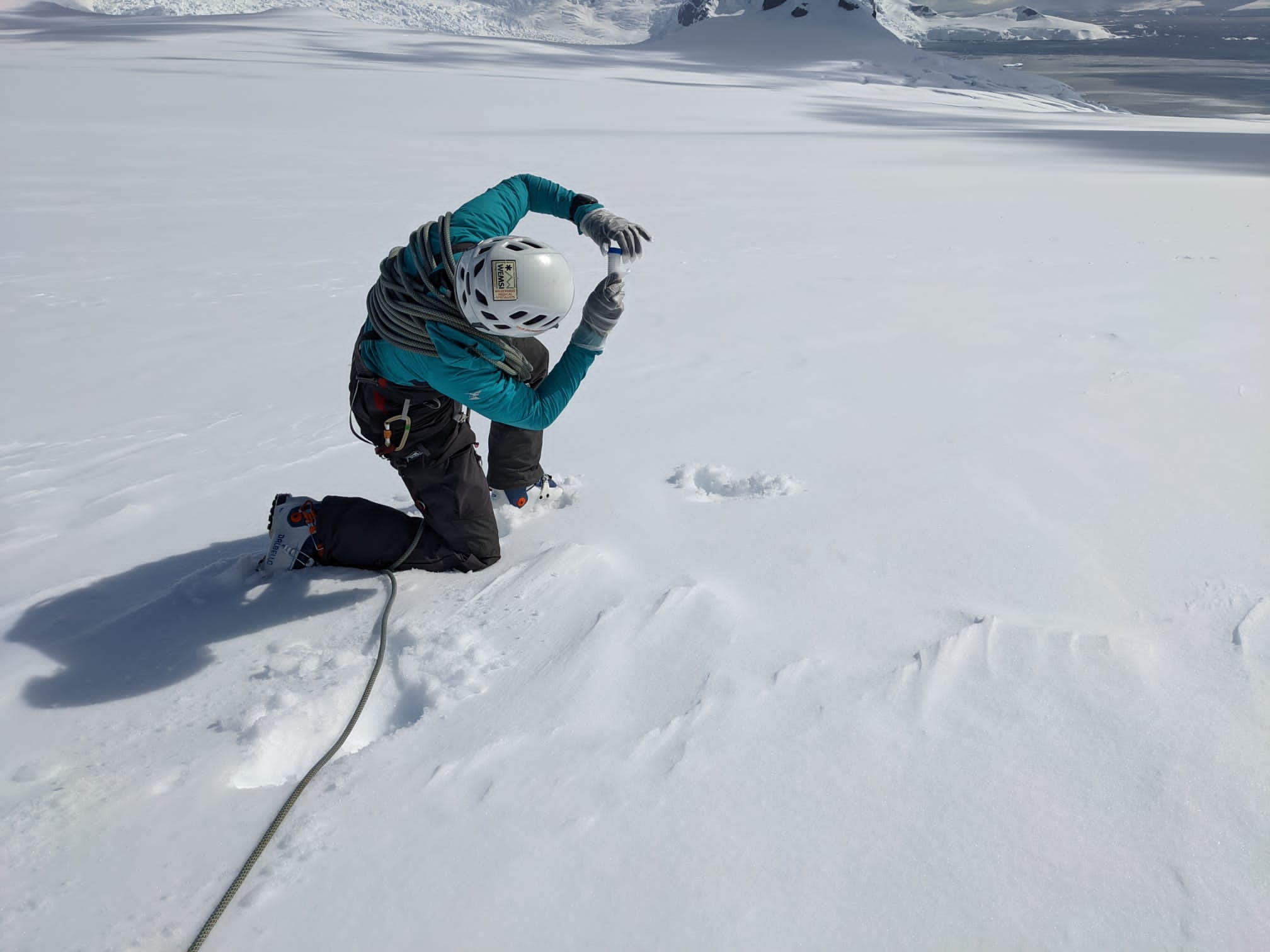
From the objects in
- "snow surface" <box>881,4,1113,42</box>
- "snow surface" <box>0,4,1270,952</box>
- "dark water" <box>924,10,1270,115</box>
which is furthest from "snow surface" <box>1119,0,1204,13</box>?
"snow surface" <box>0,4,1270,952</box>

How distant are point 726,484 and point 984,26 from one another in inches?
4816

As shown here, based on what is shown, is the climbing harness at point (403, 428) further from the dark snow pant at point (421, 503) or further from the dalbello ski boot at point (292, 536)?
the dalbello ski boot at point (292, 536)

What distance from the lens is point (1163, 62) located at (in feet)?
226

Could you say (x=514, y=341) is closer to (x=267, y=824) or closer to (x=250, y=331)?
(x=267, y=824)

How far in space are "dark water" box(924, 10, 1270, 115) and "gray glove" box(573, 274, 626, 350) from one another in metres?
36.1

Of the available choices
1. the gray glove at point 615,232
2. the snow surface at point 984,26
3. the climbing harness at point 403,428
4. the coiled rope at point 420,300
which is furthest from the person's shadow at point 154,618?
the snow surface at point 984,26

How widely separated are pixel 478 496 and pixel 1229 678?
201 cm

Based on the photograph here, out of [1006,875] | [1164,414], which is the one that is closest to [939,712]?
[1006,875]

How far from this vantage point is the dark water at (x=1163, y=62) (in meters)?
39.7

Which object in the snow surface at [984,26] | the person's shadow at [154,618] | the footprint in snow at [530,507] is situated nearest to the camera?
the person's shadow at [154,618]

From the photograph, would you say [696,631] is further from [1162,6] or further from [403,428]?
[1162,6]

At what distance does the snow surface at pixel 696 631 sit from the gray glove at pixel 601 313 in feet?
2.17

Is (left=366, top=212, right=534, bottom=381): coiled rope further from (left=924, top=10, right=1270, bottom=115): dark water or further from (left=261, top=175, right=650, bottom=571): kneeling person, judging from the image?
(left=924, top=10, right=1270, bottom=115): dark water

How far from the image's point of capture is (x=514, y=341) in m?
2.92
